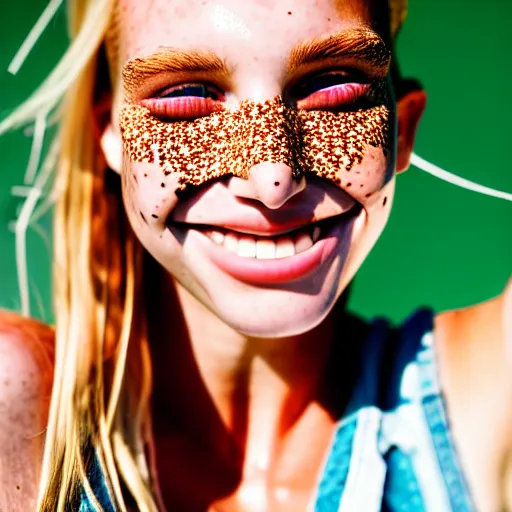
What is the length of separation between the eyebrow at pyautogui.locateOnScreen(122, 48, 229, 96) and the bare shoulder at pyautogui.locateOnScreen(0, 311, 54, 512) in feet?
1.09

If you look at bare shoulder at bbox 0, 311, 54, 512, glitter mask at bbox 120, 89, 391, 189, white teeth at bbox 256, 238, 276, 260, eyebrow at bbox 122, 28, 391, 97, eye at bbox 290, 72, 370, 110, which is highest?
eyebrow at bbox 122, 28, 391, 97

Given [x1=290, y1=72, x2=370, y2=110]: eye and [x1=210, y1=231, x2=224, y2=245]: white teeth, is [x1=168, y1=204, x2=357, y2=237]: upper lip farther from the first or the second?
[x1=290, y1=72, x2=370, y2=110]: eye

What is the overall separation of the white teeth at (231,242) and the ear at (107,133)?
0.18 m

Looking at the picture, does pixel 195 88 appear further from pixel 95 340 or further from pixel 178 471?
pixel 178 471

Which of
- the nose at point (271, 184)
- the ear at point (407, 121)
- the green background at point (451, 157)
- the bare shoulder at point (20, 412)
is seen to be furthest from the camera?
the green background at point (451, 157)

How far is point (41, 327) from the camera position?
0.96 metres

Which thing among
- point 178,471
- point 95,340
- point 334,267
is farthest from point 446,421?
point 95,340

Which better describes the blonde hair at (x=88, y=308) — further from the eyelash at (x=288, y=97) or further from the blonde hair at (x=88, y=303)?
the eyelash at (x=288, y=97)

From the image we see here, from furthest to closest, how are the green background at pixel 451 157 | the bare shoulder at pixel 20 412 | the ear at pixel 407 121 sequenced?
the green background at pixel 451 157 → the ear at pixel 407 121 → the bare shoulder at pixel 20 412

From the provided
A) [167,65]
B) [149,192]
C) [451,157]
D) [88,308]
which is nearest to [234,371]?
[88,308]

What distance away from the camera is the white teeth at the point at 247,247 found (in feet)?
2.57

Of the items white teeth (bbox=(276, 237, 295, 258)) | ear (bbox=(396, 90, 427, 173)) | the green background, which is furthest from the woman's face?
the green background

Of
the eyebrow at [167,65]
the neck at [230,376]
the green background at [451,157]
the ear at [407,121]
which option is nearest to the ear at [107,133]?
the eyebrow at [167,65]

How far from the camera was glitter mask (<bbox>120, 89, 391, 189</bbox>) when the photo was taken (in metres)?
0.72
